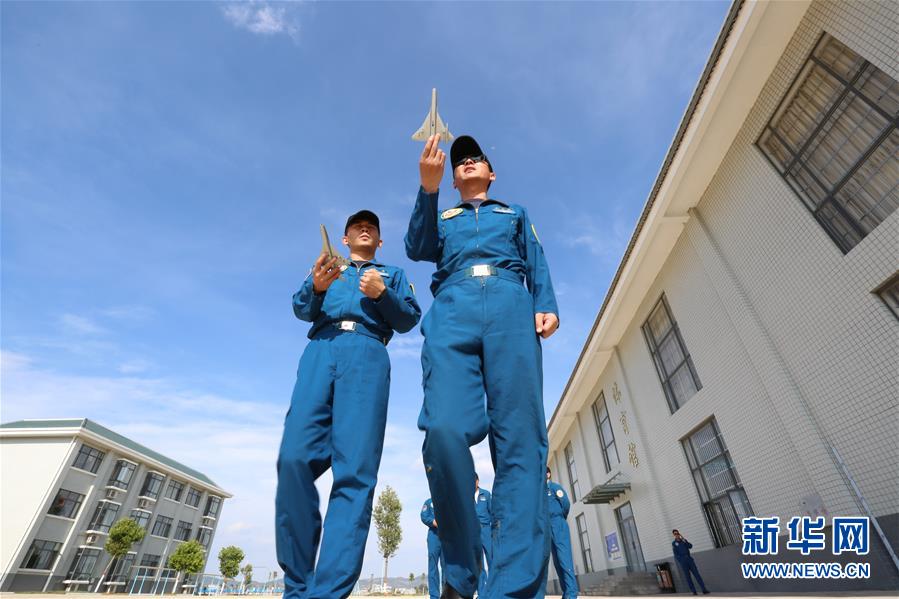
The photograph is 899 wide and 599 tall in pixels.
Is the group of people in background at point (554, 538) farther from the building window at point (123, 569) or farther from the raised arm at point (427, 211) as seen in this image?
the building window at point (123, 569)

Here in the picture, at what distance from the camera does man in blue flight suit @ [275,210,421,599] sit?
210cm

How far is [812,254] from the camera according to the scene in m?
7.13

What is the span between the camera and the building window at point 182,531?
40059mm

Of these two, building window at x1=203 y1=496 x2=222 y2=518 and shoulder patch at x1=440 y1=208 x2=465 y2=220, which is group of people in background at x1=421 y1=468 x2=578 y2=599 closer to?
shoulder patch at x1=440 y1=208 x2=465 y2=220

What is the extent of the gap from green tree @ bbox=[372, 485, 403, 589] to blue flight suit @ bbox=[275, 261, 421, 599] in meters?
32.9

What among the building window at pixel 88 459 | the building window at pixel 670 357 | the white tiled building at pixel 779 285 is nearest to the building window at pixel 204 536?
the building window at pixel 88 459

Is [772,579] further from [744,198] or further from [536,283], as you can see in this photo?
[536,283]

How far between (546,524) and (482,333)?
33.5 inches

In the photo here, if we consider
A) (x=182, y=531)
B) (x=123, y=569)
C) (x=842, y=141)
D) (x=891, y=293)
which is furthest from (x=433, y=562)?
(x=182, y=531)

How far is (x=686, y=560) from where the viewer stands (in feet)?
35.3

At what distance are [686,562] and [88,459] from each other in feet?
129

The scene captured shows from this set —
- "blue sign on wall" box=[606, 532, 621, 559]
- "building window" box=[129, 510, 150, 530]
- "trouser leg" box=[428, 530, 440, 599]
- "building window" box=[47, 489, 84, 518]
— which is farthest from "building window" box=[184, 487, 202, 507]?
"trouser leg" box=[428, 530, 440, 599]

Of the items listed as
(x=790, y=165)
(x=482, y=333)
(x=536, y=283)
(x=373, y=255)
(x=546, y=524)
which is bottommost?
(x=546, y=524)

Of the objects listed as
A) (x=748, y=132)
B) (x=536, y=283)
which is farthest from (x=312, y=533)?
(x=748, y=132)
